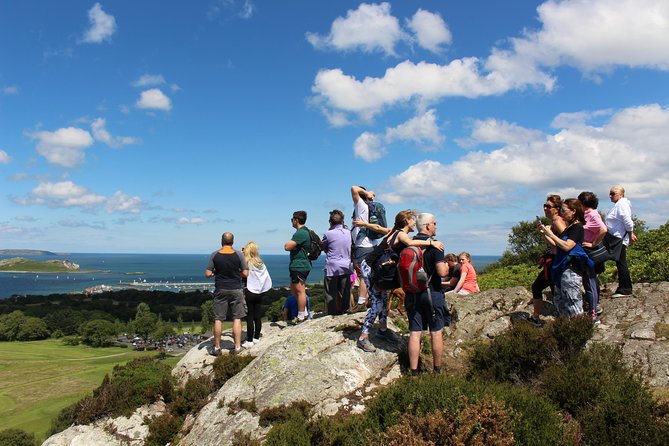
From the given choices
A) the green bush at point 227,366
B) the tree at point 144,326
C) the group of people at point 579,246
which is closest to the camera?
the group of people at point 579,246

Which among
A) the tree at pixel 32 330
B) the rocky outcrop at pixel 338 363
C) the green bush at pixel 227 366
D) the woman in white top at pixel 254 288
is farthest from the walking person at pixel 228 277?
the tree at pixel 32 330

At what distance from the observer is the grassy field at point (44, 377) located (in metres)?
44.1

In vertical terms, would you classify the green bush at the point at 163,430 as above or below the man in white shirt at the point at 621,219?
below

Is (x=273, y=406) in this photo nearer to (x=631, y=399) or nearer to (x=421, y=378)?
(x=421, y=378)

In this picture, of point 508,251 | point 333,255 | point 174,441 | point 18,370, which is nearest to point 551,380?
point 333,255

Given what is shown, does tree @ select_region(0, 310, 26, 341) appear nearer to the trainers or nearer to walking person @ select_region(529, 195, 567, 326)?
the trainers

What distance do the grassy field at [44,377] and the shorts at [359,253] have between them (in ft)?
148

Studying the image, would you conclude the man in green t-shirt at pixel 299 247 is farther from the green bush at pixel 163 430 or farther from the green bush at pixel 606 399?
the green bush at pixel 606 399

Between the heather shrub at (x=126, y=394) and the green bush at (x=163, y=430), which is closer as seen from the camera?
the green bush at (x=163, y=430)

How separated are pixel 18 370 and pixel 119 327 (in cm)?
3304

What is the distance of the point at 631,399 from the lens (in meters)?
5.09

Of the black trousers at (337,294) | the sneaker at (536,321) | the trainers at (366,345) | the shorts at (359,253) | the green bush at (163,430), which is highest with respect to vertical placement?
the shorts at (359,253)

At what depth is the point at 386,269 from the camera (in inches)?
276

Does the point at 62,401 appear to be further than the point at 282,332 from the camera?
Yes
